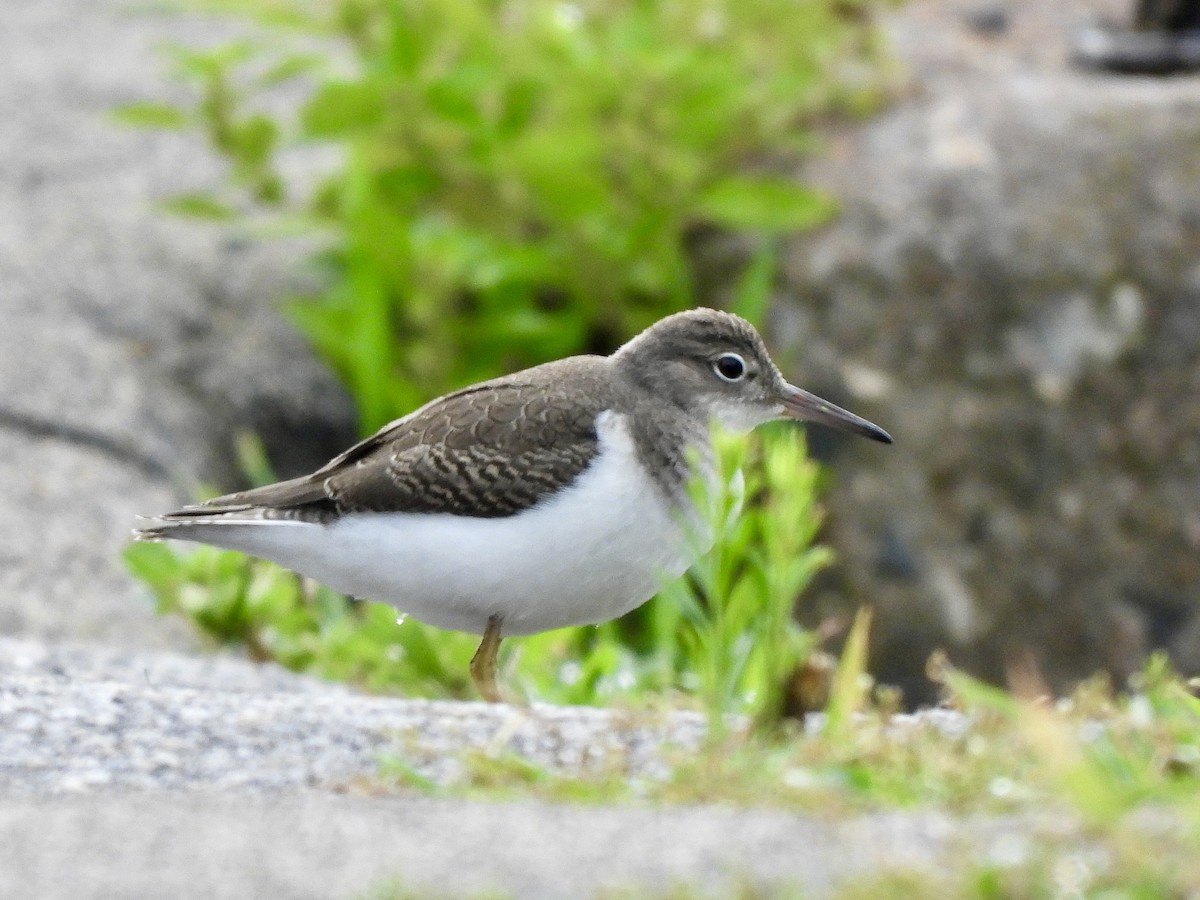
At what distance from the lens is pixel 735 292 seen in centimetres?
→ 793

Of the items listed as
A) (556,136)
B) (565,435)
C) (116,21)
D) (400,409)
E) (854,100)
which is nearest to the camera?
(565,435)

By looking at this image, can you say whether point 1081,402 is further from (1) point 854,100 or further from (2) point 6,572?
(2) point 6,572

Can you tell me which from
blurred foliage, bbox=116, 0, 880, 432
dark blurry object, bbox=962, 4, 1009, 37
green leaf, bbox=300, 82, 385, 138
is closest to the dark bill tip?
blurred foliage, bbox=116, 0, 880, 432

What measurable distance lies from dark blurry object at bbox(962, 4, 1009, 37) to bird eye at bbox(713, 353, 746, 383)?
473cm

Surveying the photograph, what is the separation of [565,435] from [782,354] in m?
2.93

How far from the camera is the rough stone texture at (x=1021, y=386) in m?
7.34

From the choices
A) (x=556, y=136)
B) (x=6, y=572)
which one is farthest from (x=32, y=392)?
(x=556, y=136)

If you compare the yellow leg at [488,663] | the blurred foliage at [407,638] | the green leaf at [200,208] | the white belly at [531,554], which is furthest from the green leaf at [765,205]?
the yellow leg at [488,663]

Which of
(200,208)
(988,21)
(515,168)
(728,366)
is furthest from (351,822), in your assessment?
(988,21)

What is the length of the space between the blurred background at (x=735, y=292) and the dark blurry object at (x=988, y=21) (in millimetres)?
927

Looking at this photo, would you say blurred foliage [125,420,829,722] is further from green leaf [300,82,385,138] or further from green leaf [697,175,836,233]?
green leaf [300,82,385,138]

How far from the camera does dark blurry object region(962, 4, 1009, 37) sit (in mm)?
9414

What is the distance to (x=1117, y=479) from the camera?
24.3 feet

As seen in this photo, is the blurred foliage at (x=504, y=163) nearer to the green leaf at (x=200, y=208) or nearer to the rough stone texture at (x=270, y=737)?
the green leaf at (x=200, y=208)
